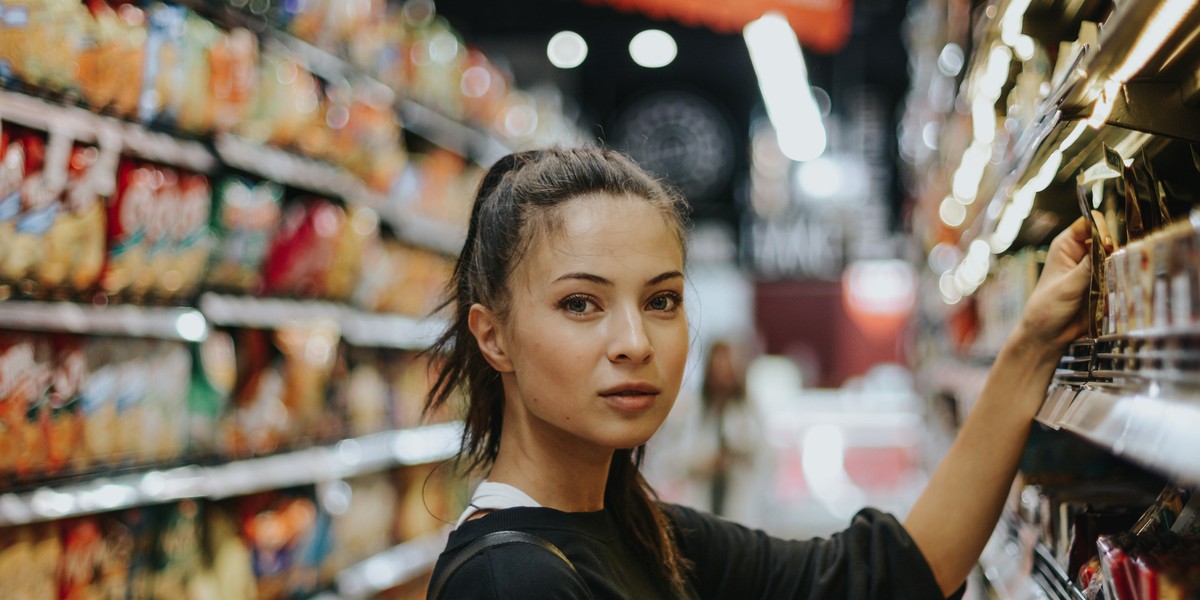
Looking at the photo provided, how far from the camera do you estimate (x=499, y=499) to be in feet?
4.47

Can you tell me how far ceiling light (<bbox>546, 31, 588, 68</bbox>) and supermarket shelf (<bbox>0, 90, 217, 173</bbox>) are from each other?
23.8 ft

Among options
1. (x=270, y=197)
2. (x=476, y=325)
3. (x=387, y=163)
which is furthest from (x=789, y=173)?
(x=476, y=325)

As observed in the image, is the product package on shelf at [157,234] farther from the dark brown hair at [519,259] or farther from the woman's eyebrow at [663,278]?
the woman's eyebrow at [663,278]

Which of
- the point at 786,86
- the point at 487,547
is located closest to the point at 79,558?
the point at 487,547

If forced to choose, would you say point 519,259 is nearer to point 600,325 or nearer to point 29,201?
point 600,325

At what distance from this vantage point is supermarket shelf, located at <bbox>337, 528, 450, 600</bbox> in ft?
11.2

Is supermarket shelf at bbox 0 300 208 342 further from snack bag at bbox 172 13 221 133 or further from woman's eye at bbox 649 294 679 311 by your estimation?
woman's eye at bbox 649 294 679 311

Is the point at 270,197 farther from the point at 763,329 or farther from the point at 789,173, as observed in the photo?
the point at 763,329

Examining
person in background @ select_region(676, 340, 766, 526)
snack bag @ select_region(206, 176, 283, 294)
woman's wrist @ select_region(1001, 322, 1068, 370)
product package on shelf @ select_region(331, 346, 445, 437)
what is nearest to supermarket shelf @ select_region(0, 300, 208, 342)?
snack bag @ select_region(206, 176, 283, 294)

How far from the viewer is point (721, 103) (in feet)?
34.8

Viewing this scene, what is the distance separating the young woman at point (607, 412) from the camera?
130 centimetres

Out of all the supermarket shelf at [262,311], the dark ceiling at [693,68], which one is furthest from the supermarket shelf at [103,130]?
the dark ceiling at [693,68]

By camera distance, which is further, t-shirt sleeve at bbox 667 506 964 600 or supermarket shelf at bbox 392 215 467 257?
supermarket shelf at bbox 392 215 467 257

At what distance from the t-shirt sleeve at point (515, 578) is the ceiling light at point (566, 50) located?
28.8 feet
